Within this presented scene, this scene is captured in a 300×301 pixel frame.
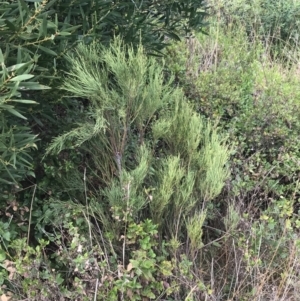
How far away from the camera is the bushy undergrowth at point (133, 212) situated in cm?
167

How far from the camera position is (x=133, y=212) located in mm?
1729

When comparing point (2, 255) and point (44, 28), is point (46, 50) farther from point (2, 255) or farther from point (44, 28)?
point (2, 255)

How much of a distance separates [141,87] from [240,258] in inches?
34.9

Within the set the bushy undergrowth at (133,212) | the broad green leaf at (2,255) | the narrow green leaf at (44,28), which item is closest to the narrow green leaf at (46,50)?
the narrow green leaf at (44,28)

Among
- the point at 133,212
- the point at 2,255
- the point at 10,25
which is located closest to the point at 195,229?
the point at 133,212

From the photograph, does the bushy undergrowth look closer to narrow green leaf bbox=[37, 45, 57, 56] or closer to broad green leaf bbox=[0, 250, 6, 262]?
broad green leaf bbox=[0, 250, 6, 262]

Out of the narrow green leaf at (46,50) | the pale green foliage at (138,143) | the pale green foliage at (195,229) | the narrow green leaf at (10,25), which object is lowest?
the pale green foliage at (195,229)

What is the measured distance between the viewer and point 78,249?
1.63m

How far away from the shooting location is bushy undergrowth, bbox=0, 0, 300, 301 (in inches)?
65.6

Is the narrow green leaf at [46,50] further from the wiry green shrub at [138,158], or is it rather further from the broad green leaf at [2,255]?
the broad green leaf at [2,255]

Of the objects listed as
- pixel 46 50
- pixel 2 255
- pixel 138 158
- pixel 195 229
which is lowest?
pixel 2 255

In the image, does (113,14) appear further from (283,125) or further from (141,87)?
(283,125)

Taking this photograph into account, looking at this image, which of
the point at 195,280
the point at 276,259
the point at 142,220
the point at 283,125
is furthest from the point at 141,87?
the point at 283,125

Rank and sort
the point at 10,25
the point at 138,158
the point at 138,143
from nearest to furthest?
the point at 10,25 → the point at 138,158 → the point at 138,143
